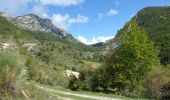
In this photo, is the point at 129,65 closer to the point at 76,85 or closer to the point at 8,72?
the point at 76,85

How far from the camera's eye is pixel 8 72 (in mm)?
13125

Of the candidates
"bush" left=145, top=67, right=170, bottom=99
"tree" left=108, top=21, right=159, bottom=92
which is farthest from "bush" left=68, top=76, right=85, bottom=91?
"bush" left=145, top=67, right=170, bottom=99

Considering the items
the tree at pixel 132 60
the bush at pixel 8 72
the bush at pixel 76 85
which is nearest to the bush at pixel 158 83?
the tree at pixel 132 60

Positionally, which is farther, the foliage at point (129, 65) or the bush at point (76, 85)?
the bush at point (76, 85)

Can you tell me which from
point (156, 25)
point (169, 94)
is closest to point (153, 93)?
point (169, 94)

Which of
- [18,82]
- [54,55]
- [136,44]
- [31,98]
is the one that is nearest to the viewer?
[18,82]

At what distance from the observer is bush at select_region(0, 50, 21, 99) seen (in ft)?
42.6

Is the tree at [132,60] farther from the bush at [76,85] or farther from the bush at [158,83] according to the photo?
the bush at [158,83]

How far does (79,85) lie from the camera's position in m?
44.9

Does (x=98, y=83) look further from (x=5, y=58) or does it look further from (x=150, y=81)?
(x=5, y=58)

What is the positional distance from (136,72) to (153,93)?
6.86 meters

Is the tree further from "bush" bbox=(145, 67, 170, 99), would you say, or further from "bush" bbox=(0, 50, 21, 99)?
"bush" bbox=(0, 50, 21, 99)

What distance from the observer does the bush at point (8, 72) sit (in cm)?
1298

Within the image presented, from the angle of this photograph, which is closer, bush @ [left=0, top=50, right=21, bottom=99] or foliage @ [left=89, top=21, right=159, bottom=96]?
bush @ [left=0, top=50, right=21, bottom=99]
